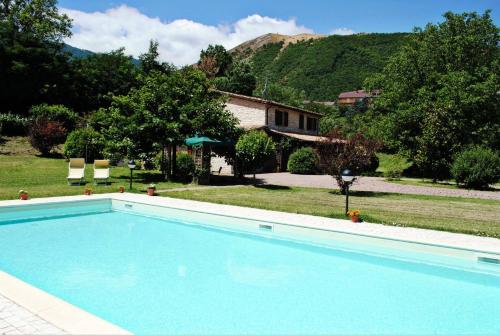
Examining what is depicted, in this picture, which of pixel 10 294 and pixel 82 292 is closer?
pixel 10 294

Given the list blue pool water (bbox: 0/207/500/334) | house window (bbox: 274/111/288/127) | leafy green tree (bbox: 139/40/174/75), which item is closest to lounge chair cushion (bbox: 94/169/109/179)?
blue pool water (bbox: 0/207/500/334)

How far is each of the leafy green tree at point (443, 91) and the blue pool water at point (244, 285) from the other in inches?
824

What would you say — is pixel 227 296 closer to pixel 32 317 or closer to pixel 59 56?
pixel 32 317

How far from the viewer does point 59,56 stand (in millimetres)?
42562

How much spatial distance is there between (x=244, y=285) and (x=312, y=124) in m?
35.1

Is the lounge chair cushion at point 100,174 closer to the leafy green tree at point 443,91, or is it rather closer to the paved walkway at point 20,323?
the paved walkway at point 20,323

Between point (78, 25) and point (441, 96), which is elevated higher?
point (78, 25)

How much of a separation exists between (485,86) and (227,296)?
30355mm

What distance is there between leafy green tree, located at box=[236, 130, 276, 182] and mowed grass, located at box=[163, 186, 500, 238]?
1.65m

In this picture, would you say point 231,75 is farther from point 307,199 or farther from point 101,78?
point 307,199

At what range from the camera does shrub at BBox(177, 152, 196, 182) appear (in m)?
22.1

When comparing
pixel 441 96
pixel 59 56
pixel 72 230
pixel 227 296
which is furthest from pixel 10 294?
pixel 59 56

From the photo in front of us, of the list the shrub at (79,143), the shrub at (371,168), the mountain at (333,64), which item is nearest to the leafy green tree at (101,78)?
the shrub at (79,143)

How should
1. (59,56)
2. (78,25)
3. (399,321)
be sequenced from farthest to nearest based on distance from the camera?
(78,25), (59,56), (399,321)
